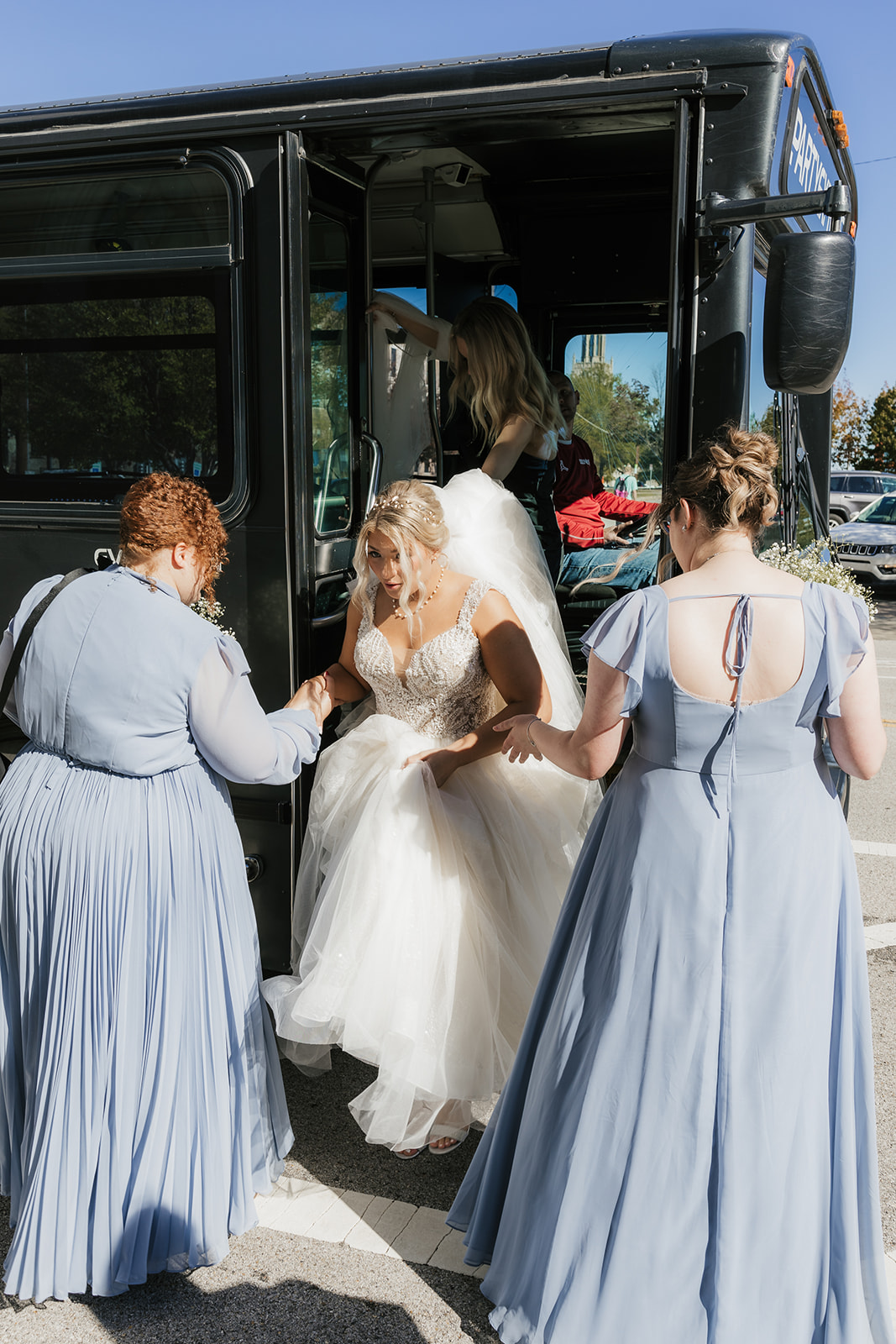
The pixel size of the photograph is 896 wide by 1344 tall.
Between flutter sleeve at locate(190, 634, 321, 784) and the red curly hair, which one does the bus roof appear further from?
flutter sleeve at locate(190, 634, 321, 784)

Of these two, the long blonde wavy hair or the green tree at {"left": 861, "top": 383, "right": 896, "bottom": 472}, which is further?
the green tree at {"left": 861, "top": 383, "right": 896, "bottom": 472}

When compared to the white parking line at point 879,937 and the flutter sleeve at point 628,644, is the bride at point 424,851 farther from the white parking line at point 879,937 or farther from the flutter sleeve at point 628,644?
the white parking line at point 879,937

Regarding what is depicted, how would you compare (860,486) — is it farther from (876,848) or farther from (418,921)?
(418,921)

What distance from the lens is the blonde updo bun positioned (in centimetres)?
212

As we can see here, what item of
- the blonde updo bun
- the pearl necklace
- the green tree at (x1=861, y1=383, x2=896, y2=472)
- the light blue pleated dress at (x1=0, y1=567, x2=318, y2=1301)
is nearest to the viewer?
the blonde updo bun

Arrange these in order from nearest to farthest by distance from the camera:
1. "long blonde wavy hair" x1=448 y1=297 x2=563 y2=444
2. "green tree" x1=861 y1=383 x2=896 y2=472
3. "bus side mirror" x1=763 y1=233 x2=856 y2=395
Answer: "bus side mirror" x1=763 y1=233 x2=856 y2=395
"long blonde wavy hair" x1=448 y1=297 x2=563 y2=444
"green tree" x1=861 y1=383 x2=896 y2=472

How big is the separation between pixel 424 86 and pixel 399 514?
1172 millimetres

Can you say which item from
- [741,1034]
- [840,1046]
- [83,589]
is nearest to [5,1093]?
[83,589]

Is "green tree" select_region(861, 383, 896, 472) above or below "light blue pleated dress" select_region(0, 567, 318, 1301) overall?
above

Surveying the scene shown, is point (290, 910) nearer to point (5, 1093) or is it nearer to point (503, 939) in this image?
point (503, 939)

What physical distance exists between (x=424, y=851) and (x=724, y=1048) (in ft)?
3.46

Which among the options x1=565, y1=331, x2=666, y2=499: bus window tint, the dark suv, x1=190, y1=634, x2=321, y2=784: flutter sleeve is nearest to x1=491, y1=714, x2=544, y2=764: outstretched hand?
x1=190, y1=634, x2=321, y2=784: flutter sleeve

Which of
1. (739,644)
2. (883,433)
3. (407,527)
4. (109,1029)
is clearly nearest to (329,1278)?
(109,1029)

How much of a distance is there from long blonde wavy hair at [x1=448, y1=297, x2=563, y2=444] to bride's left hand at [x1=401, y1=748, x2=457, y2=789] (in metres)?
1.38
